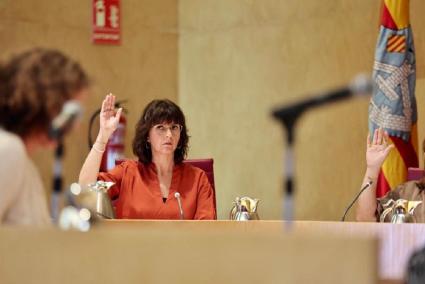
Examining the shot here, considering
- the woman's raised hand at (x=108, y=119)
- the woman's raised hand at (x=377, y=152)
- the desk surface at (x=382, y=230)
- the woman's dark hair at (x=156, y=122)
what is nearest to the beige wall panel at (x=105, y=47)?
the woman's dark hair at (x=156, y=122)

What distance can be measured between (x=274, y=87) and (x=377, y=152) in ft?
11.1

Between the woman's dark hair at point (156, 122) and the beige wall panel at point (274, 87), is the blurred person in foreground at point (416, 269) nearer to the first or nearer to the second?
the woman's dark hair at point (156, 122)

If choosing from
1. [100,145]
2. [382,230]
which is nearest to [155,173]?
[100,145]

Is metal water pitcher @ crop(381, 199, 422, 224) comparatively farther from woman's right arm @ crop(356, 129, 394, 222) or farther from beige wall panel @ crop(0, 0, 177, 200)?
beige wall panel @ crop(0, 0, 177, 200)

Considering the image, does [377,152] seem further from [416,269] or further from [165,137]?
[416,269]

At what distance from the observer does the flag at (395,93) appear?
577 cm

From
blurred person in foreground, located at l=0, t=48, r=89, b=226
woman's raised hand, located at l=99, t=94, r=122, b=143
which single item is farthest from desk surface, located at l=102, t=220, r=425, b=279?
blurred person in foreground, located at l=0, t=48, r=89, b=226

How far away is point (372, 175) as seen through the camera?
427 centimetres

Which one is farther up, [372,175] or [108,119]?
[108,119]

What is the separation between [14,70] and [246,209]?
2049 millimetres

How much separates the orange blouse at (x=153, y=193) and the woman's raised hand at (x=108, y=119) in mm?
193

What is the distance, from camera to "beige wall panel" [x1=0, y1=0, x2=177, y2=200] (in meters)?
7.50

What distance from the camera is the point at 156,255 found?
1931 millimetres

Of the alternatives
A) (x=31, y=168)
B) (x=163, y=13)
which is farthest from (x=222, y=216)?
(x=31, y=168)
